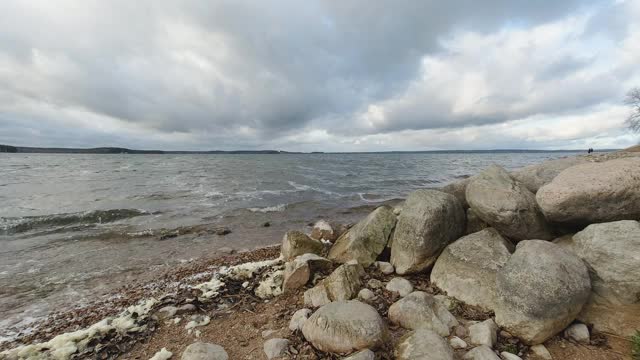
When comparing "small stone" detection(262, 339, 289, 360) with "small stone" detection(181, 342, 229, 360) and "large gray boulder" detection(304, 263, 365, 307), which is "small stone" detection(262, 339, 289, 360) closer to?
"small stone" detection(181, 342, 229, 360)

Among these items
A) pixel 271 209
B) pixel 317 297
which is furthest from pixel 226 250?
pixel 271 209

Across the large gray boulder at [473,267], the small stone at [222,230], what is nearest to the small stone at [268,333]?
the large gray boulder at [473,267]

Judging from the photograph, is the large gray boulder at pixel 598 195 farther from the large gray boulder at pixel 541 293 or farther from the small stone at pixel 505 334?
the small stone at pixel 505 334

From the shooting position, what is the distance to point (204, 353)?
443 centimetres

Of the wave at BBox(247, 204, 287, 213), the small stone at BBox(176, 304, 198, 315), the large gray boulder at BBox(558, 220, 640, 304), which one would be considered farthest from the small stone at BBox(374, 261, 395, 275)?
the wave at BBox(247, 204, 287, 213)

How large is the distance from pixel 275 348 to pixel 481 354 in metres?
2.81

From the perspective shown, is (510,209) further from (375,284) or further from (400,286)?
(375,284)

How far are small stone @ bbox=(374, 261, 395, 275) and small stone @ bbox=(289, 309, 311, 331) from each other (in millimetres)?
2401

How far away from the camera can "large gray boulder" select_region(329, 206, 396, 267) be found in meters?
7.76

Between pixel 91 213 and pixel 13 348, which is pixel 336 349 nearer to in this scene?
pixel 13 348

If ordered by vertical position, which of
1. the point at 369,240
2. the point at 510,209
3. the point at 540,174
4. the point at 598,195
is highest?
the point at 540,174

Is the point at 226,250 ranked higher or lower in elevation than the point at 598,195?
lower

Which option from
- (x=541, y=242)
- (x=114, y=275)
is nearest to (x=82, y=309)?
(x=114, y=275)

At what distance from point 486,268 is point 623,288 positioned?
1.83 meters
